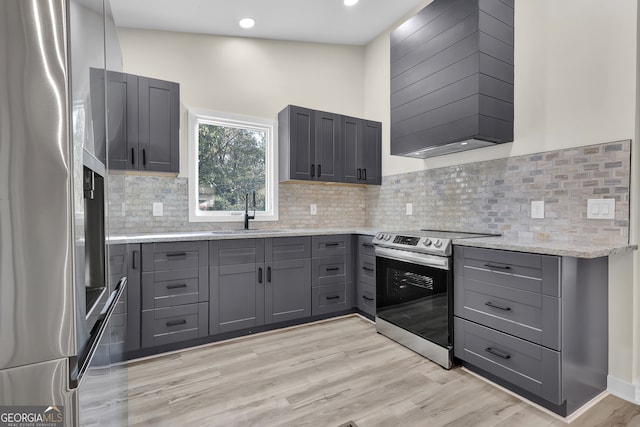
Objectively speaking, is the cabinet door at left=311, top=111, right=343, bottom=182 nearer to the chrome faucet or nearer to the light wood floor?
the chrome faucet

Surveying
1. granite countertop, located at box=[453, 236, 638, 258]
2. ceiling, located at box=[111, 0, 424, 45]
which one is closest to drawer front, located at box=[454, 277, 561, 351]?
granite countertop, located at box=[453, 236, 638, 258]

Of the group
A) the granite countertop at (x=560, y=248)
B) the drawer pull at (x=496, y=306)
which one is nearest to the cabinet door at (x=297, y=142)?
the granite countertop at (x=560, y=248)

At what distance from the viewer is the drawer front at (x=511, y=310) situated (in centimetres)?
180

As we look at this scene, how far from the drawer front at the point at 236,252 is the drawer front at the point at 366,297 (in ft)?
3.74

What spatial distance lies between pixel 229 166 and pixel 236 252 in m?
1.14

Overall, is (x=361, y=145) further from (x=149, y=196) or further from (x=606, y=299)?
(x=606, y=299)

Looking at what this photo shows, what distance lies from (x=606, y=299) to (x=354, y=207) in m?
2.69

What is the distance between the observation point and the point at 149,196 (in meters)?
3.04

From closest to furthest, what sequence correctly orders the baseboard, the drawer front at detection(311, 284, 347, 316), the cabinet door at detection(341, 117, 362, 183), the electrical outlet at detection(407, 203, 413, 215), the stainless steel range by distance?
the baseboard → the stainless steel range → the drawer front at detection(311, 284, 347, 316) → the electrical outlet at detection(407, 203, 413, 215) → the cabinet door at detection(341, 117, 362, 183)

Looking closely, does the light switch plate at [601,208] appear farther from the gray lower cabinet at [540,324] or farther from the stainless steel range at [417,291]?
the stainless steel range at [417,291]

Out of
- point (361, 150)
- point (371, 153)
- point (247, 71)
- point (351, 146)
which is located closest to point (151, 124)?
point (247, 71)

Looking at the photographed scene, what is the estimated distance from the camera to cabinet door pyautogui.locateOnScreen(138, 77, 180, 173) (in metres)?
2.76

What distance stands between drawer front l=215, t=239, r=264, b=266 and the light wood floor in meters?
0.71

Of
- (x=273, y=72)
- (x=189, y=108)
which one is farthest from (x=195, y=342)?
(x=273, y=72)
